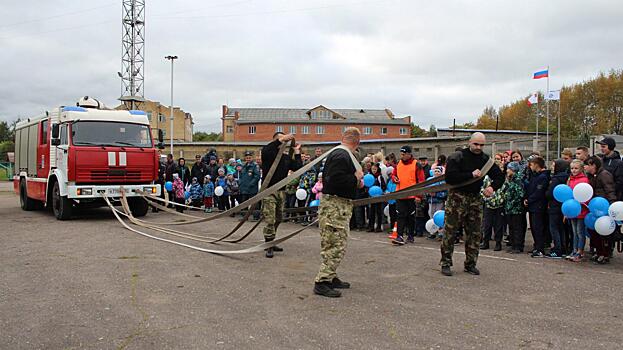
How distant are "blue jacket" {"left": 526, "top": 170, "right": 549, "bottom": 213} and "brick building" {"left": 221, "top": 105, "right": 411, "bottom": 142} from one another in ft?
216

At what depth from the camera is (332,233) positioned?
5.84 m

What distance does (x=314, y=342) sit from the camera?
433 cm

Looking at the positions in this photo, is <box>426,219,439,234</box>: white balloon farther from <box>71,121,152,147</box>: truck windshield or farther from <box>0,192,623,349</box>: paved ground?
<box>71,121,152,147</box>: truck windshield

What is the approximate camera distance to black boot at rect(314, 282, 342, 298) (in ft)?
18.9

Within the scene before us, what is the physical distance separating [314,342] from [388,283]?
2.33 metres

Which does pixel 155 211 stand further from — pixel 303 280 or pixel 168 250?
pixel 303 280

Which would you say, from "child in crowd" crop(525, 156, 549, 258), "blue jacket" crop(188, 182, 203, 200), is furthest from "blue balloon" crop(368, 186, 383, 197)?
"blue jacket" crop(188, 182, 203, 200)

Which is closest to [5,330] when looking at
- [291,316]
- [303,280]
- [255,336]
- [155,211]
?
[255,336]

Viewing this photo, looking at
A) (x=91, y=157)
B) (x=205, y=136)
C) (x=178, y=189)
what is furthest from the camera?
(x=205, y=136)

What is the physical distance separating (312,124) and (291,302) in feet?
239

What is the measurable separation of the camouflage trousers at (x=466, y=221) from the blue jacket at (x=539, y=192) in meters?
2.12

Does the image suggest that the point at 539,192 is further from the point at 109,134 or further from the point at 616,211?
the point at 109,134

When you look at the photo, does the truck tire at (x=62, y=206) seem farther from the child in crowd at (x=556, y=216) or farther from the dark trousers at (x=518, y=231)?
the child in crowd at (x=556, y=216)

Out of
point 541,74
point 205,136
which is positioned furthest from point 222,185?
point 205,136
